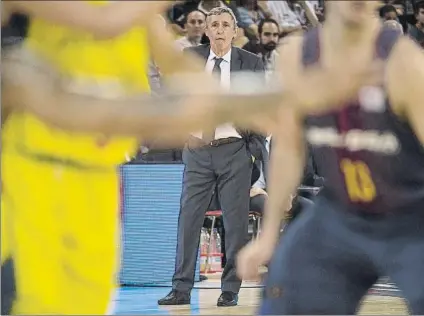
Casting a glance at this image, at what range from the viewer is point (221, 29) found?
400 centimetres

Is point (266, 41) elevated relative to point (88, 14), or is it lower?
lower

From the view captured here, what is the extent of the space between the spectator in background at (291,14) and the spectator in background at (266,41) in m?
0.04

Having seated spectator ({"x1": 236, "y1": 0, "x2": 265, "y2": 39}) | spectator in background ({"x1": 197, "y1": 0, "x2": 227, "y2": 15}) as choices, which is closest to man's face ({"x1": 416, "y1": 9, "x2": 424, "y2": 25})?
seated spectator ({"x1": 236, "y1": 0, "x2": 265, "y2": 39})

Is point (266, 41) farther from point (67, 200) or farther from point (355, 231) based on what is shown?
point (67, 200)

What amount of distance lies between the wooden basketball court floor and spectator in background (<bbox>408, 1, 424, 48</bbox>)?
104cm

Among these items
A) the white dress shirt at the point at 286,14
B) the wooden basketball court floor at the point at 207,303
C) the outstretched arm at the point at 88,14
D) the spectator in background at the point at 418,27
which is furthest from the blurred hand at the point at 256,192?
the outstretched arm at the point at 88,14

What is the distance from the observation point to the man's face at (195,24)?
183 inches

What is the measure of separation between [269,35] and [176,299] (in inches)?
46.9

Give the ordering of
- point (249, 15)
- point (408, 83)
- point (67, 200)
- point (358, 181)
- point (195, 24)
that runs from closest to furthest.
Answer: point (67, 200) → point (408, 83) → point (358, 181) → point (195, 24) → point (249, 15)

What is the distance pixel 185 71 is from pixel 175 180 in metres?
3.10

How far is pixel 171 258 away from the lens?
530 centimetres

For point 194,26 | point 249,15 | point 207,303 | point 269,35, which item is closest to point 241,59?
point 194,26

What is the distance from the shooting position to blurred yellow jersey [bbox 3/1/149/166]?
190cm

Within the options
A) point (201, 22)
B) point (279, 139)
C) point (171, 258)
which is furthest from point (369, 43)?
point (171, 258)
